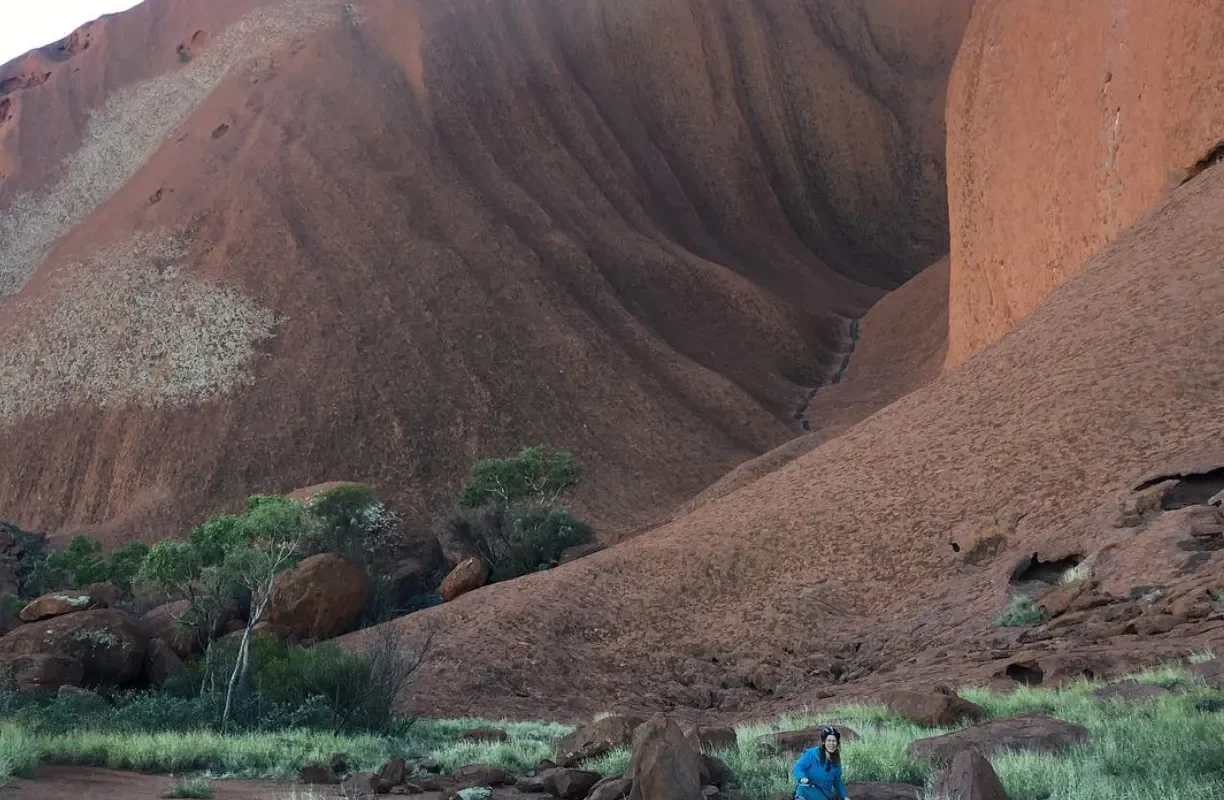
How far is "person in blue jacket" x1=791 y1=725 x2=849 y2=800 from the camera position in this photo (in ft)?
21.8

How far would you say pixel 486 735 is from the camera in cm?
1319

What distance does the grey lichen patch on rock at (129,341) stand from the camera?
43.4 meters

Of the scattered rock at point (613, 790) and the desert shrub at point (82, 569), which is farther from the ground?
the desert shrub at point (82, 569)

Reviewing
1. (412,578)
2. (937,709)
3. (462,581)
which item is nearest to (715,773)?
(937,709)

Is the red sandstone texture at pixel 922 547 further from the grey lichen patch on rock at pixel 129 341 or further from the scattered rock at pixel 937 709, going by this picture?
the grey lichen patch on rock at pixel 129 341

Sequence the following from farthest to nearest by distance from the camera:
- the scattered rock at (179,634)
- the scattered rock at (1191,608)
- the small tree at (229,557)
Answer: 1. the scattered rock at (179,634)
2. the small tree at (229,557)
3. the scattered rock at (1191,608)

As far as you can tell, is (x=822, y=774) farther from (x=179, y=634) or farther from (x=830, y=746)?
(x=179, y=634)

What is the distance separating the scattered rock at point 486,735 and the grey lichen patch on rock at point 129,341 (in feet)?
105

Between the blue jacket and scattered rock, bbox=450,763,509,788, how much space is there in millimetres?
3121

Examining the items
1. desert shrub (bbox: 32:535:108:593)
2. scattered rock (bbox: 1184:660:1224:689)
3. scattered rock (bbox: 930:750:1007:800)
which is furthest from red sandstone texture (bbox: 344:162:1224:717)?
desert shrub (bbox: 32:535:108:593)

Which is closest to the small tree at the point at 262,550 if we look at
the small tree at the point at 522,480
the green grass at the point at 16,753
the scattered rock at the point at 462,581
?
the scattered rock at the point at 462,581

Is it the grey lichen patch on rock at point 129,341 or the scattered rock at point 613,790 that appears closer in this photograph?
the scattered rock at point 613,790

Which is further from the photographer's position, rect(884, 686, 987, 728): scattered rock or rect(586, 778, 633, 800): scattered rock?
rect(884, 686, 987, 728): scattered rock

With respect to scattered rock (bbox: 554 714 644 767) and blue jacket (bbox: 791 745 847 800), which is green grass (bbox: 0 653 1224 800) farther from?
blue jacket (bbox: 791 745 847 800)
